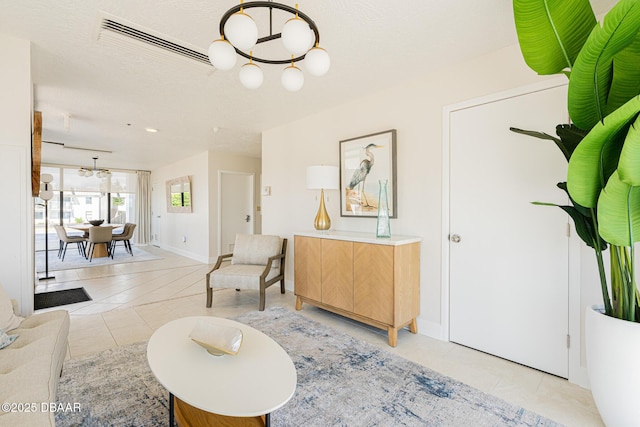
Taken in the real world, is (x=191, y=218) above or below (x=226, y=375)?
above

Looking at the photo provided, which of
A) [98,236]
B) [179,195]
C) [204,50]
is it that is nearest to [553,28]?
[204,50]

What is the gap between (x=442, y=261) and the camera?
8.66 ft

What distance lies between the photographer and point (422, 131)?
2.77 meters

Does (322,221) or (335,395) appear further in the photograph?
(322,221)

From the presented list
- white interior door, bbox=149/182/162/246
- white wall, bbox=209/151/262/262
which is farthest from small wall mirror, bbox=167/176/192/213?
white wall, bbox=209/151/262/262

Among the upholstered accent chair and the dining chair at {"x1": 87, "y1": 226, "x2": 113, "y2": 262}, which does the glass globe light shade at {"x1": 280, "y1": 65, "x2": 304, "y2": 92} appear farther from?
the dining chair at {"x1": 87, "y1": 226, "x2": 113, "y2": 262}

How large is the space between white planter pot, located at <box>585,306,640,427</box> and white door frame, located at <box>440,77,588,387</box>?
59 cm

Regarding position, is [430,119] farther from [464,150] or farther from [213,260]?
[213,260]

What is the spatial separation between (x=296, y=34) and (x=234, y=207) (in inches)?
231

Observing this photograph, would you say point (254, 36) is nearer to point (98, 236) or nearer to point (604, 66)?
point (604, 66)

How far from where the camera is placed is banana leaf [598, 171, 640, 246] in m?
1.24

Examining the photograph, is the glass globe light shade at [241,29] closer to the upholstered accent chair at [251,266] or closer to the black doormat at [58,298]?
the upholstered accent chair at [251,266]

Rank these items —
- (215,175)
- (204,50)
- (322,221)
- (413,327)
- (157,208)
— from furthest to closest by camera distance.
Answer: (157,208) < (215,175) < (322,221) < (413,327) < (204,50)

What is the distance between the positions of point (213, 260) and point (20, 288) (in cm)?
410
